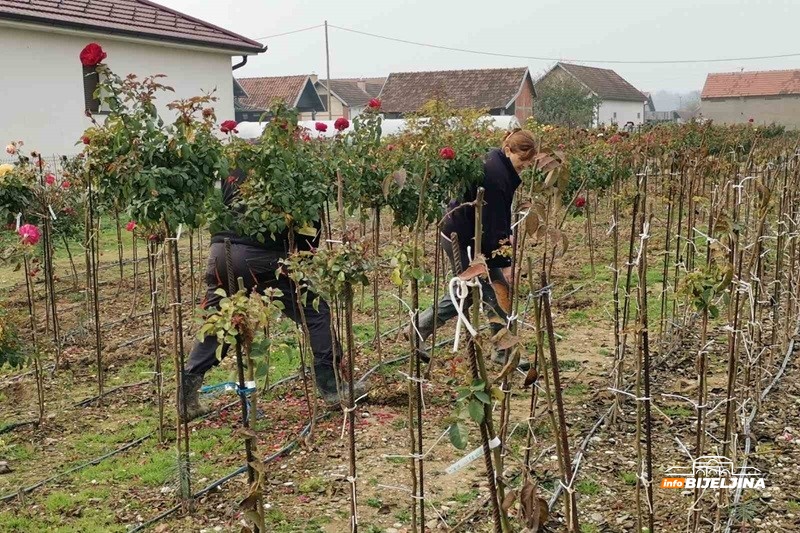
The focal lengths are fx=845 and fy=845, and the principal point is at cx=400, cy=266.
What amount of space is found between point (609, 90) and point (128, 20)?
132 feet

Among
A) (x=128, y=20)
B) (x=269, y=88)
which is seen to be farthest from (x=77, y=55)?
(x=269, y=88)

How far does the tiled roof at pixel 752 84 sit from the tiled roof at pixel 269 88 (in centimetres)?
2829

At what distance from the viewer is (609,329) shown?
6.96m

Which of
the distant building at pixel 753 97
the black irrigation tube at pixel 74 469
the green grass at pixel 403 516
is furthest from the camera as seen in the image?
the distant building at pixel 753 97

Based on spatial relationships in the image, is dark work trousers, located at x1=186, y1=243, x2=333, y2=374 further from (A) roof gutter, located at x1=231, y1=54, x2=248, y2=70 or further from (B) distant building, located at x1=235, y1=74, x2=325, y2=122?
(B) distant building, located at x1=235, y1=74, x2=325, y2=122

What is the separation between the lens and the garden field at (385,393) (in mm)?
2805

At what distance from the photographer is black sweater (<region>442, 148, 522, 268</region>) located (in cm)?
538

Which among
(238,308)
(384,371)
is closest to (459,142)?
(384,371)

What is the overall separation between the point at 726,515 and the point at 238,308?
226cm

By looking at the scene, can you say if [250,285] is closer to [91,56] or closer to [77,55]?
[91,56]

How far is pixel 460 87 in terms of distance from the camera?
39750 millimetres

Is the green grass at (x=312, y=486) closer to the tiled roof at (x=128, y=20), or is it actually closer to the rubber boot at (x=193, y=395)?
the rubber boot at (x=193, y=395)

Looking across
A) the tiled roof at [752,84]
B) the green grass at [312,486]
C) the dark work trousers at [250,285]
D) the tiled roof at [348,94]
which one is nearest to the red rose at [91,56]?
the dark work trousers at [250,285]

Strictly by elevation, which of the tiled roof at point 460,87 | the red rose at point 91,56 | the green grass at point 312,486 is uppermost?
the tiled roof at point 460,87
